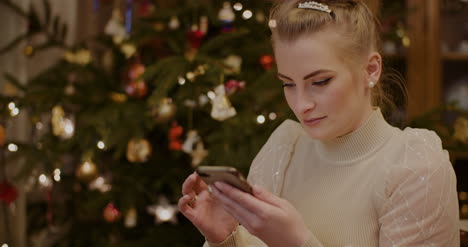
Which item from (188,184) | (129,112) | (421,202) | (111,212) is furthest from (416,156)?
(111,212)

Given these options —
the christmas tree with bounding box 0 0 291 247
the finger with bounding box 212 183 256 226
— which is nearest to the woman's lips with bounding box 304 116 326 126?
the finger with bounding box 212 183 256 226

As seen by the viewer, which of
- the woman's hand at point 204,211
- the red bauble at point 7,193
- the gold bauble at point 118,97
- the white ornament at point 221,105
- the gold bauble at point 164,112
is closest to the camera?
the woman's hand at point 204,211

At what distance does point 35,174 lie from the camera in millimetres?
2264

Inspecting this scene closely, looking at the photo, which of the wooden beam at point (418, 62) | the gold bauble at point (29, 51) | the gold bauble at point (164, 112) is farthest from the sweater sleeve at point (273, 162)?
the wooden beam at point (418, 62)

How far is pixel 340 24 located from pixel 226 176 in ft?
1.24

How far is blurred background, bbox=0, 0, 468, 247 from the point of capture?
1886 millimetres

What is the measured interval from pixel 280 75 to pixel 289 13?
12 cm

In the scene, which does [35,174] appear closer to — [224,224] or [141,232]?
[141,232]

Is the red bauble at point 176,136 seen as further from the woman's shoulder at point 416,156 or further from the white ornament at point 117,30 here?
the woman's shoulder at point 416,156

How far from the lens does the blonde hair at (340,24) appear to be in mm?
1109

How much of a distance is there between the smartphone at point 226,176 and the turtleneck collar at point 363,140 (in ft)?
0.95

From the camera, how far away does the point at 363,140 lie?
118 cm

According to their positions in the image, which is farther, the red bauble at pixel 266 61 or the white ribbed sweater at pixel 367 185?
the red bauble at pixel 266 61

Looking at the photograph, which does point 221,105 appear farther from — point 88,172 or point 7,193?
point 7,193
